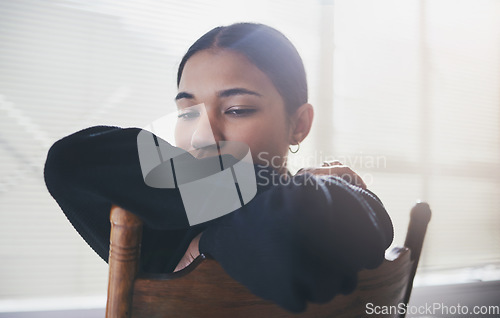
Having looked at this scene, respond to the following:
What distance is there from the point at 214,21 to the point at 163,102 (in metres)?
0.40

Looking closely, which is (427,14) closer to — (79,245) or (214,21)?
(214,21)

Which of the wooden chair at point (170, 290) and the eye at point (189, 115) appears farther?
the eye at point (189, 115)

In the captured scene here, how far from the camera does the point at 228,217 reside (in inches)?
11.0

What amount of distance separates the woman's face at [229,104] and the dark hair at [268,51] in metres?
0.01

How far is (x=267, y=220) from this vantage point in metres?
0.25

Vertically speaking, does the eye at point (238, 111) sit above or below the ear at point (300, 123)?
above

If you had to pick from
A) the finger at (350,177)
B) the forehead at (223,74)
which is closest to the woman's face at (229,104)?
the forehead at (223,74)

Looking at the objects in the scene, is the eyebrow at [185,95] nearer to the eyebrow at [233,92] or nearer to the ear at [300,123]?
the eyebrow at [233,92]

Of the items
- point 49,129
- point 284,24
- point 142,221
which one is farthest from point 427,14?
point 142,221

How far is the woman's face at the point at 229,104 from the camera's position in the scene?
0.45 meters

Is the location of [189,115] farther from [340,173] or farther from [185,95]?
[340,173]

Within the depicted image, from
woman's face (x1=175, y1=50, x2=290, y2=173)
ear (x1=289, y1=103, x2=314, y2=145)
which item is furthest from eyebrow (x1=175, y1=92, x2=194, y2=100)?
ear (x1=289, y1=103, x2=314, y2=145)

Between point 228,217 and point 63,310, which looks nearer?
point 228,217

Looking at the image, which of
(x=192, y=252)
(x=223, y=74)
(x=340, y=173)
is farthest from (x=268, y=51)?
(x=192, y=252)
